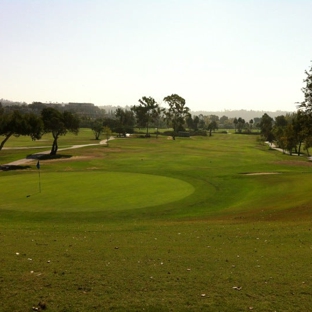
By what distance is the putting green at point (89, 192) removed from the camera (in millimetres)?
27172

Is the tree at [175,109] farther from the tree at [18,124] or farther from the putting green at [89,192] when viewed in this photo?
the putting green at [89,192]

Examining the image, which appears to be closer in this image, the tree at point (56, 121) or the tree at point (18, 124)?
the tree at point (18, 124)

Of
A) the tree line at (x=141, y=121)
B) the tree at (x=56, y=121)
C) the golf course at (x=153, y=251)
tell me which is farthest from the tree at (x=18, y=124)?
the golf course at (x=153, y=251)

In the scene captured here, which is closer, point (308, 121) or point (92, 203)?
point (92, 203)

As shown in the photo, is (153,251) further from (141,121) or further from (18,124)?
(141,121)

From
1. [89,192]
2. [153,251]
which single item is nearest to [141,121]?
[89,192]

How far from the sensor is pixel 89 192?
1282 inches

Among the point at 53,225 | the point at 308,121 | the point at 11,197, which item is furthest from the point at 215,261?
the point at 308,121

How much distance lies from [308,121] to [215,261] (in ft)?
92.8

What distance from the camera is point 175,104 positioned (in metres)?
167

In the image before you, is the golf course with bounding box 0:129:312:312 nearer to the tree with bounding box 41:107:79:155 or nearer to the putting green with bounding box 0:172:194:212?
the putting green with bounding box 0:172:194:212

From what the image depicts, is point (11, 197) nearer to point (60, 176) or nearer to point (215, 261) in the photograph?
point (60, 176)

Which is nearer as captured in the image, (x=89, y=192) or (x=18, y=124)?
(x=89, y=192)

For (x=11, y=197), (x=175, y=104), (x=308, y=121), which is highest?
(x=175, y=104)
